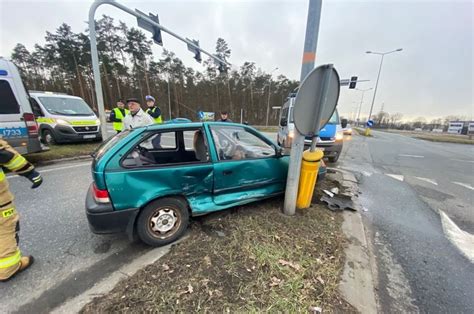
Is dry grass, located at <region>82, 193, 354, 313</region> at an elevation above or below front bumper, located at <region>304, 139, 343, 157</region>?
below

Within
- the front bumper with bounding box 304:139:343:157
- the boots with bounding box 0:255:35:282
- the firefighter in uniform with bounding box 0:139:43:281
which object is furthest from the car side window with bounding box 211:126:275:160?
the front bumper with bounding box 304:139:343:157

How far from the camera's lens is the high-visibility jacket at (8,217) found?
6.21 feet

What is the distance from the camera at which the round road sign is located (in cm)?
266

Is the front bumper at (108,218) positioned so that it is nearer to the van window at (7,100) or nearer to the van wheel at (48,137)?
the van window at (7,100)

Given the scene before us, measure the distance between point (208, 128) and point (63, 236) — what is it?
2528mm

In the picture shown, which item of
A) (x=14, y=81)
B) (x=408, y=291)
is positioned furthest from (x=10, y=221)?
(x=14, y=81)

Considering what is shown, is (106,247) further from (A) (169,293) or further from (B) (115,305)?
(A) (169,293)

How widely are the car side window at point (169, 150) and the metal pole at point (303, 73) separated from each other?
1316mm

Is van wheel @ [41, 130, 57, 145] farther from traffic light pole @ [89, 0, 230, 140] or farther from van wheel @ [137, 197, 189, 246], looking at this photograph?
van wheel @ [137, 197, 189, 246]

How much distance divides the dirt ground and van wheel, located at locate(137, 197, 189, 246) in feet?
0.69

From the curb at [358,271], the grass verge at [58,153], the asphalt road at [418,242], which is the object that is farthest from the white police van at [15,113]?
the asphalt road at [418,242]

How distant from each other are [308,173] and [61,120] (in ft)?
29.7

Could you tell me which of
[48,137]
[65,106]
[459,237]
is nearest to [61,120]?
[65,106]

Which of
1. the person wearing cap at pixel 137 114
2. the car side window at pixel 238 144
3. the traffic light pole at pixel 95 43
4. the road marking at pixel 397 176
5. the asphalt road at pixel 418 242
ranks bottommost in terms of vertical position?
the asphalt road at pixel 418 242
